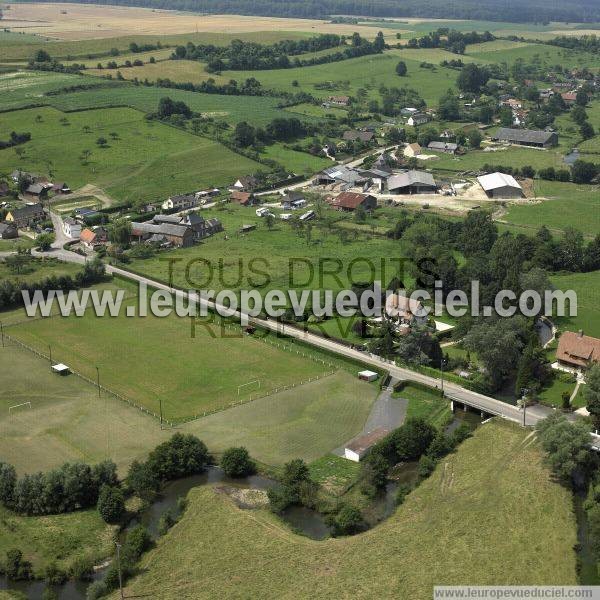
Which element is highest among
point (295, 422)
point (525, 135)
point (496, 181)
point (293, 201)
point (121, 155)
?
point (525, 135)

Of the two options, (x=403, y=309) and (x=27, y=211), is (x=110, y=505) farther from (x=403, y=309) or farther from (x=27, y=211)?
(x=27, y=211)

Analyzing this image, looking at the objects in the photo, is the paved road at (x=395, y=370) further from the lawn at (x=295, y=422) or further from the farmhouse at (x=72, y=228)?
the farmhouse at (x=72, y=228)

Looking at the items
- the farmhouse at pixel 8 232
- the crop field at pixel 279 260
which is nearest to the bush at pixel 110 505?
the crop field at pixel 279 260

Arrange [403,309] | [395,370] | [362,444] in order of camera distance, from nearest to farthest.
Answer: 1. [362,444]
2. [395,370]
3. [403,309]

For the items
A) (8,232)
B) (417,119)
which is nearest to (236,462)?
(8,232)

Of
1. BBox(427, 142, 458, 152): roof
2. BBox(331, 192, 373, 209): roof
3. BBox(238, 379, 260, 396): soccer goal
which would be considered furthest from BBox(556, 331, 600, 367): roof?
BBox(427, 142, 458, 152): roof

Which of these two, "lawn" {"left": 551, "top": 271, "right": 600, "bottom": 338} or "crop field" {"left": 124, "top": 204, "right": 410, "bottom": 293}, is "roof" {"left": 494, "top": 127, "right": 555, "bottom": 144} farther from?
"lawn" {"left": 551, "top": 271, "right": 600, "bottom": 338}
